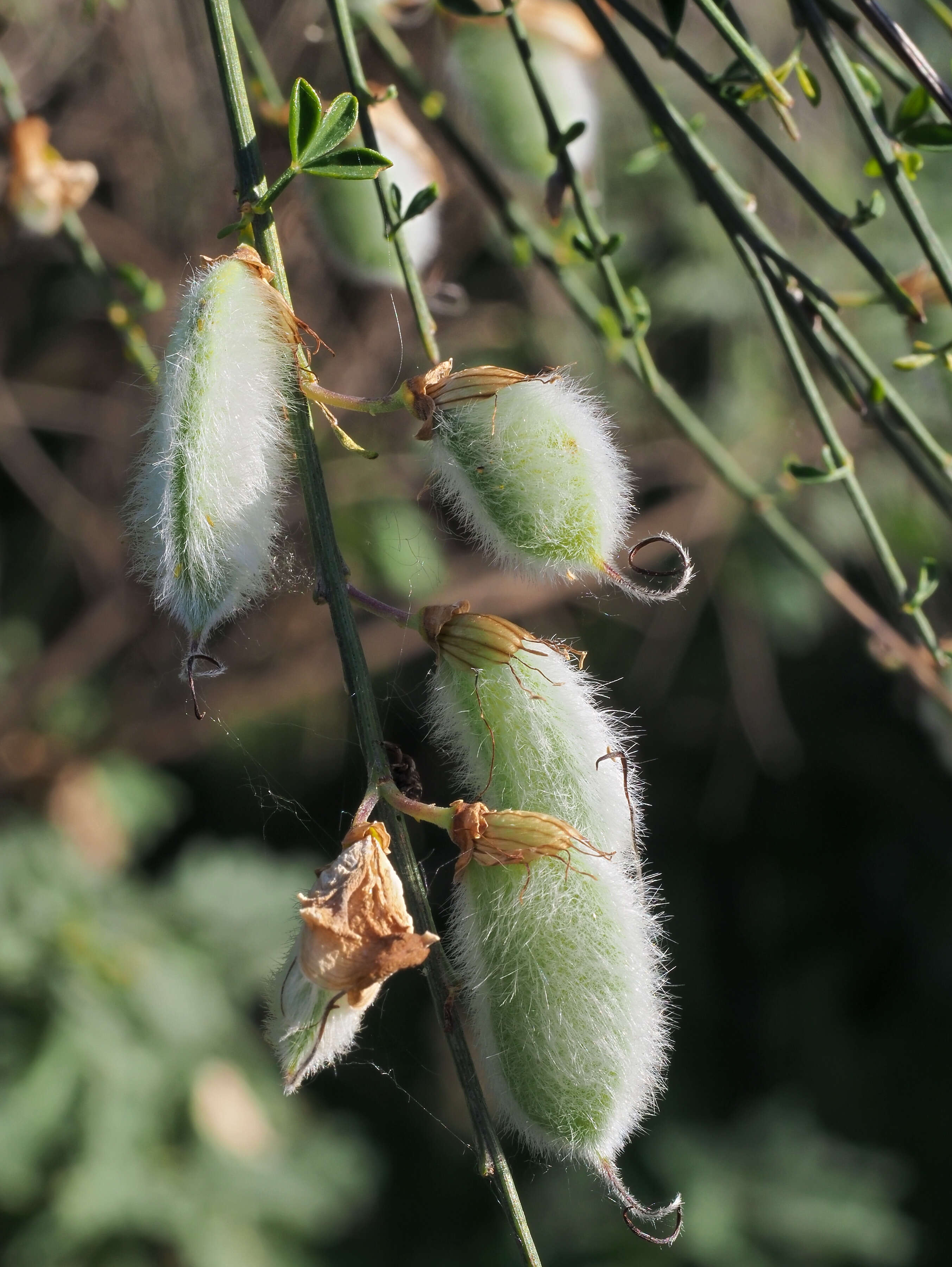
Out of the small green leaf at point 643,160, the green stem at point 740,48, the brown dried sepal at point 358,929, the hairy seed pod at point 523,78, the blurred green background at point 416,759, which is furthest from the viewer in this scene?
the blurred green background at point 416,759

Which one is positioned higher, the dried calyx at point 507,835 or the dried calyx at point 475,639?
the dried calyx at point 475,639

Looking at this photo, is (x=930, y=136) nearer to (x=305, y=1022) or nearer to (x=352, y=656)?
(x=352, y=656)

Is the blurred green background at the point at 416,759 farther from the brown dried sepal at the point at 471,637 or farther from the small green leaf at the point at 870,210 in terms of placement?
the brown dried sepal at the point at 471,637

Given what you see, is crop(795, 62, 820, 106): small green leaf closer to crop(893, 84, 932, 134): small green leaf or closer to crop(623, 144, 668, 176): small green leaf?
crop(893, 84, 932, 134): small green leaf

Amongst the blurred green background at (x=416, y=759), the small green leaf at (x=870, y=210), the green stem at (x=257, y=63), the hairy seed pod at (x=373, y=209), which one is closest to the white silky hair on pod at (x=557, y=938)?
the small green leaf at (x=870, y=210)

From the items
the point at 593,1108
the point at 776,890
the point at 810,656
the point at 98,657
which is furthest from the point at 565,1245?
the point at 593,1108

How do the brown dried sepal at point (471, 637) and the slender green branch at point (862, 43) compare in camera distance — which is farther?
the slender green branch at point (862, 43)

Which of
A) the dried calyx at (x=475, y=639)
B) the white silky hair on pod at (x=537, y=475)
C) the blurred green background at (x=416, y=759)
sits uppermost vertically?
the white silky hair on pod at (x=537, y=475)
